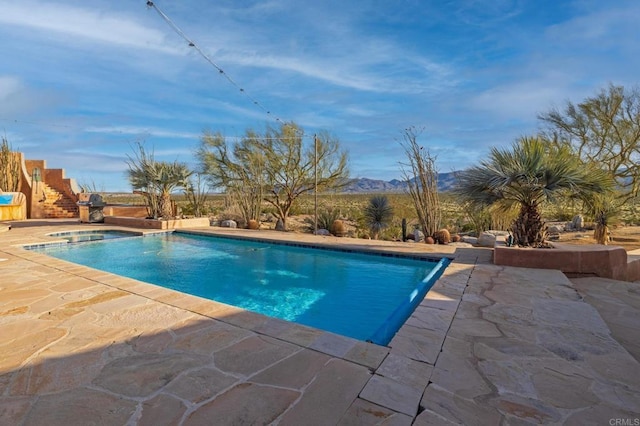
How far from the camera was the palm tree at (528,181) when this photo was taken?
172 inches

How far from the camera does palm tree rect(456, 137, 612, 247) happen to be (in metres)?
4.36

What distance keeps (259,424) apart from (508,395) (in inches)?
49.7

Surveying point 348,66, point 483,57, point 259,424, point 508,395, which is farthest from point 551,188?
point 348,66

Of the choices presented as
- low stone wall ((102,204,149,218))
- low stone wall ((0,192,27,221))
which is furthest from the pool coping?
low stone wall ((0,192,27,221))

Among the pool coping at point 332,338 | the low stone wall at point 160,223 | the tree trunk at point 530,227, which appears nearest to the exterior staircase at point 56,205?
the low stone wall at point 160,223

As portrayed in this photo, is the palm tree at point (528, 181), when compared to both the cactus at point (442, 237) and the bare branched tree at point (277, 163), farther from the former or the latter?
the bare branched tree at point (277, 163)

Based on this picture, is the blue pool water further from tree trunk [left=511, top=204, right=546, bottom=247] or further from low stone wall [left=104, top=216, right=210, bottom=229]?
low stone wall [left=104, top=216, right=210, bottom=229]

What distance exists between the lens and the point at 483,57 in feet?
29.3

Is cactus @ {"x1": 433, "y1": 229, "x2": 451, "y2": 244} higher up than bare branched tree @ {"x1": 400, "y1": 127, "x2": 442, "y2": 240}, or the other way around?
bare branched tree @ {"x1": 400, "y1": 127, "x2": 442, "y2": 240}

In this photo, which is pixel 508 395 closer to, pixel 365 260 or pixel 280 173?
pixel 365 260

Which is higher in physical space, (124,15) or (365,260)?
(124,15)

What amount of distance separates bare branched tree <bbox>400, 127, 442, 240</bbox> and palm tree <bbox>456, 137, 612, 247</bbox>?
10.5 feet

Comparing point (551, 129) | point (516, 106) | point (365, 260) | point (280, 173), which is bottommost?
point (365, 260)

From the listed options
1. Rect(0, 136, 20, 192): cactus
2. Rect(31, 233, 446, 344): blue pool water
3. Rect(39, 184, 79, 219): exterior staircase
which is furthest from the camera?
Rect(39, 184, 79, 219): exterior staircase
